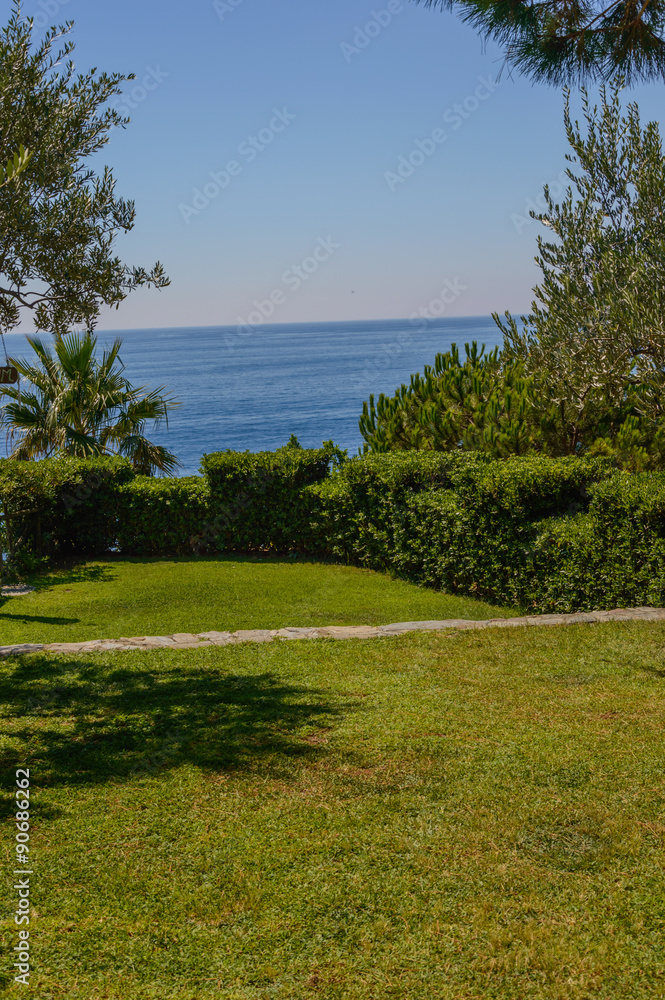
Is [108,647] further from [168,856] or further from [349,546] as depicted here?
[349,546]

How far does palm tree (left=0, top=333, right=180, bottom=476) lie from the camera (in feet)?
53.0

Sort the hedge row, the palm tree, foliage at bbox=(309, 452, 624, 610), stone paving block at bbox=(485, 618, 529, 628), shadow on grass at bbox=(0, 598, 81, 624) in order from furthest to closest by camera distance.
A: the palm tree → foliage at bbox=(309, 452, 624, 610) → shadow on grass at bbox=(0, 598, 81, 624) → the hedge row → stone paving block at bbox=(485, 618, 529, 628)

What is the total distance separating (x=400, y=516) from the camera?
42.2ft

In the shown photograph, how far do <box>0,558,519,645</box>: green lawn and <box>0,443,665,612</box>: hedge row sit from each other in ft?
2.00

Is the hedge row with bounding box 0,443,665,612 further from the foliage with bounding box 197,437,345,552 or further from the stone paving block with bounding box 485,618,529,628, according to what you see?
the stone paving block with bounding box 485,618,529,628

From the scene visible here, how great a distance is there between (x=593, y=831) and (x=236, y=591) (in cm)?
808

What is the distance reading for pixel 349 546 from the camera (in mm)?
14352

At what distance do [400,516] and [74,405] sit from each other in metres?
7.74

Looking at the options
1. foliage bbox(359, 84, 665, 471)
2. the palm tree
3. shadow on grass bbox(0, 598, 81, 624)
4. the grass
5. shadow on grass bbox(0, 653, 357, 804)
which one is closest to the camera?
the grass

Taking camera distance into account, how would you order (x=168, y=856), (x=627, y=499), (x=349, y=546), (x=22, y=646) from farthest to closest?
(x=349, y=546), (x=627, y=499), (x=22, y=646), (x=168, y=856)

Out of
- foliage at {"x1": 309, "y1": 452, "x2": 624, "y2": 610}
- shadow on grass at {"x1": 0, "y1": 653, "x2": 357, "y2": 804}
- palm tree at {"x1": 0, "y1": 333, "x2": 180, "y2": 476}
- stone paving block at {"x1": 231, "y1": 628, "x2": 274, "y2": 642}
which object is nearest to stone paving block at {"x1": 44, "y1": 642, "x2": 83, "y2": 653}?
shadow on grass at {"x1": 0, "y1": 653, "x2": 357, "y2": 804}

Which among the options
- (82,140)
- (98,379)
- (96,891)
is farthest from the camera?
(98,379)

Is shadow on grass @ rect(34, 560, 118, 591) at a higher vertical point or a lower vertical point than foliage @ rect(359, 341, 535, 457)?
lower

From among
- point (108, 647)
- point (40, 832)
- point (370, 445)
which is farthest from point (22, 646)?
point (370, 445)
